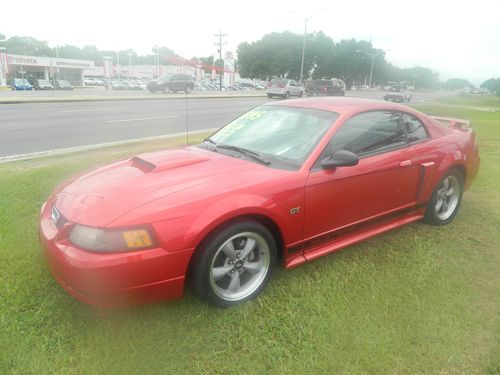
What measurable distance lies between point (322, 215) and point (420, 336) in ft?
3.47

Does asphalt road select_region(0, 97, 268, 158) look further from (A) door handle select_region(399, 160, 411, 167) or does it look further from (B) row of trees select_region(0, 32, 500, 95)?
(B) row of trees select_region(0, 32, 500, 95)

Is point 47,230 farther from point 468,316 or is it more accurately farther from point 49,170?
point 49,170

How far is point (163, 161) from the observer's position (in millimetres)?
3152

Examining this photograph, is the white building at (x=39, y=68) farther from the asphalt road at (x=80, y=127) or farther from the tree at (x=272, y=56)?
the asphalt road at (x=80, y=127)

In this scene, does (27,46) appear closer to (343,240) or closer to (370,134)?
(370,134)

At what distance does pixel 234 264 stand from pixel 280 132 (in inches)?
52.2

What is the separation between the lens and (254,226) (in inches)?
106

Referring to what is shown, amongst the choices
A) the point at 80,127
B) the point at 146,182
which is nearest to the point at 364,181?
the point at 146,182

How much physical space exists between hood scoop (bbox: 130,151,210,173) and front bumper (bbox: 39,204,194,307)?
804 mm

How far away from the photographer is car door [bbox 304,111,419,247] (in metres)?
3.04

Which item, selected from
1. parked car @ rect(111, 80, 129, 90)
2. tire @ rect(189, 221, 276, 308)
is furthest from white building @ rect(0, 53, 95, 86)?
tire @ rect(189, 221, 276, 308)

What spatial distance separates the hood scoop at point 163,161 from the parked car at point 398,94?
35328mm

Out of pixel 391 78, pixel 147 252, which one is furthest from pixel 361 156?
pixel 391 78

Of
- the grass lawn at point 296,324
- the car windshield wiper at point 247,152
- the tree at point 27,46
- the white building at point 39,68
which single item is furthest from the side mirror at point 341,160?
the tree at point 27,46
